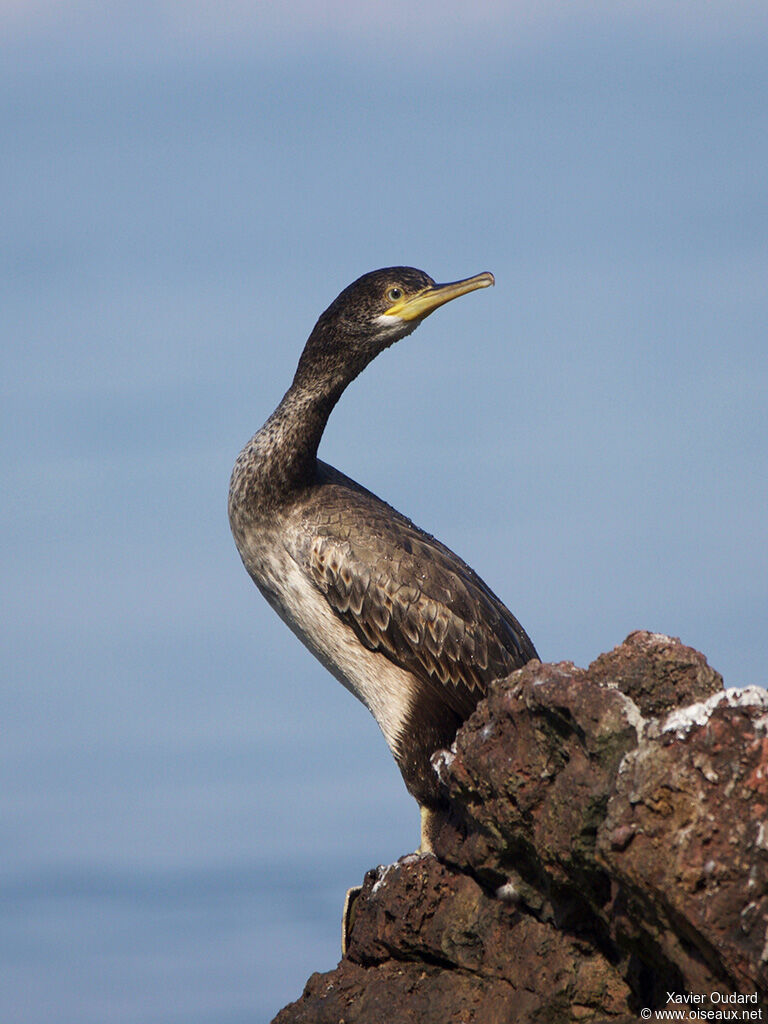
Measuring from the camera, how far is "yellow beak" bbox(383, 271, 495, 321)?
913 centimetres

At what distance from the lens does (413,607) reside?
8461 mm

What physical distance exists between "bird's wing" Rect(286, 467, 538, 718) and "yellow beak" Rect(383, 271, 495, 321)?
1520mm

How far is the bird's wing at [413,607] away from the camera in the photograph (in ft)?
27.7

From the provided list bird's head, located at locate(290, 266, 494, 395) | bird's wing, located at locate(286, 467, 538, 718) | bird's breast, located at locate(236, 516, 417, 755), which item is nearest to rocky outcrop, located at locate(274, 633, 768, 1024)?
bird's breast, located at locate(236, 516, 417, 755)

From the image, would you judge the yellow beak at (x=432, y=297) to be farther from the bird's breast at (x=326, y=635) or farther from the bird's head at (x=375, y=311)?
the bird's breast at (x=326, y=635)

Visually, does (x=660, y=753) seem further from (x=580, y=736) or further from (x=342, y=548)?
(x=342, y=548)

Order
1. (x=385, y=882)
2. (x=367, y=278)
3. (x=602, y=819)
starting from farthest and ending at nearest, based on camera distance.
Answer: (x=367, y=278) < (x=385, y=882) < (x=602, y=819)

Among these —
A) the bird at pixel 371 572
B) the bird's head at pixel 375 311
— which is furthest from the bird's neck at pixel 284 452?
the bird's head at pixel 375 311

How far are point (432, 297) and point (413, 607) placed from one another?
221cm

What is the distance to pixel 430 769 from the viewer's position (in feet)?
26.3

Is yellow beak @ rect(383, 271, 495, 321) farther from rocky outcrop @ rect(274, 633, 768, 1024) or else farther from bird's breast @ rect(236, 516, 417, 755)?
rocky outcrop @ rect(274, 633, 768, 1024)

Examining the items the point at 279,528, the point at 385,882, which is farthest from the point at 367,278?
the point at 385,882

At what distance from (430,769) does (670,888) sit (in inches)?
131

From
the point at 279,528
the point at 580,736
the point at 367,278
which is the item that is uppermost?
the point at 367,278
